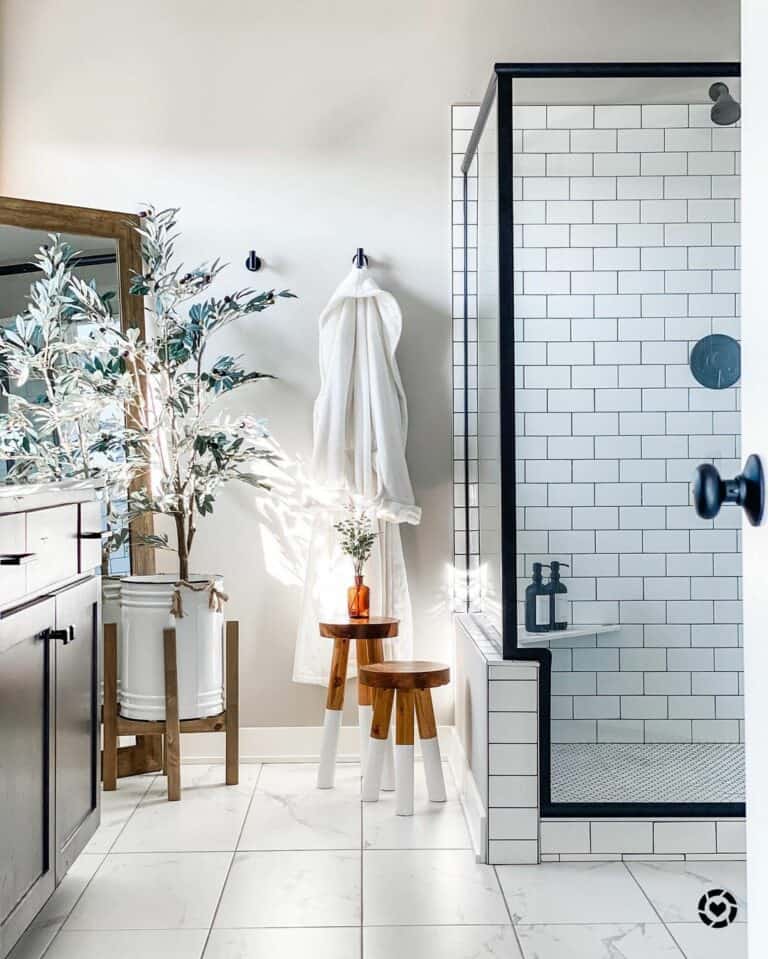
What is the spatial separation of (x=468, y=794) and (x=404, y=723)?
28 cm

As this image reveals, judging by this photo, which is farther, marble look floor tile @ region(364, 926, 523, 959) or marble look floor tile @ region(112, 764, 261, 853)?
marble look floor tile @ region(112, 764, 261, 853)

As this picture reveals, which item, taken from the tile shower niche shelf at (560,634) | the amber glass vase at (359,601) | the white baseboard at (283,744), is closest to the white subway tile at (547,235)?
the tile shower niche shelf at (560,634)

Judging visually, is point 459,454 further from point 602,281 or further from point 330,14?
point 330,14

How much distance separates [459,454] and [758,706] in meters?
2.83

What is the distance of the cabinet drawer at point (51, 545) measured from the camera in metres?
2.03

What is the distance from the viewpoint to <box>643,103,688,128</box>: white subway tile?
2904mm

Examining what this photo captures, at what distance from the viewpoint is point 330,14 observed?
3676 mm

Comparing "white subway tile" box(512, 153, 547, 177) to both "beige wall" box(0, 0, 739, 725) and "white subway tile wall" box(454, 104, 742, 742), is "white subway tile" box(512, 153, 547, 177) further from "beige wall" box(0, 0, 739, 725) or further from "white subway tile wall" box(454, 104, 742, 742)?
"beige wall" box(0, 0, 739, 725)

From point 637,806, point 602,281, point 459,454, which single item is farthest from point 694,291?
point 637,806

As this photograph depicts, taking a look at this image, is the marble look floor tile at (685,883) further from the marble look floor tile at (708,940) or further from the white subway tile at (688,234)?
the white subway tile at (688,234)

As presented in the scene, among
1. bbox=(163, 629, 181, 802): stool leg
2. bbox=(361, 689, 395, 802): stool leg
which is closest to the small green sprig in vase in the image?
bbox=(361, 689, 395, 802): stool leg

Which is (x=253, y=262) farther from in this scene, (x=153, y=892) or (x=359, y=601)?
(x=153, y=892)

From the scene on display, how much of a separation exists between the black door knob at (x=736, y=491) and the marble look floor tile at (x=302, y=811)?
2133mm

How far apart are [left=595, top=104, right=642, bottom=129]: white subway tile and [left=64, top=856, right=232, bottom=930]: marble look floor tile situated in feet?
7.79
